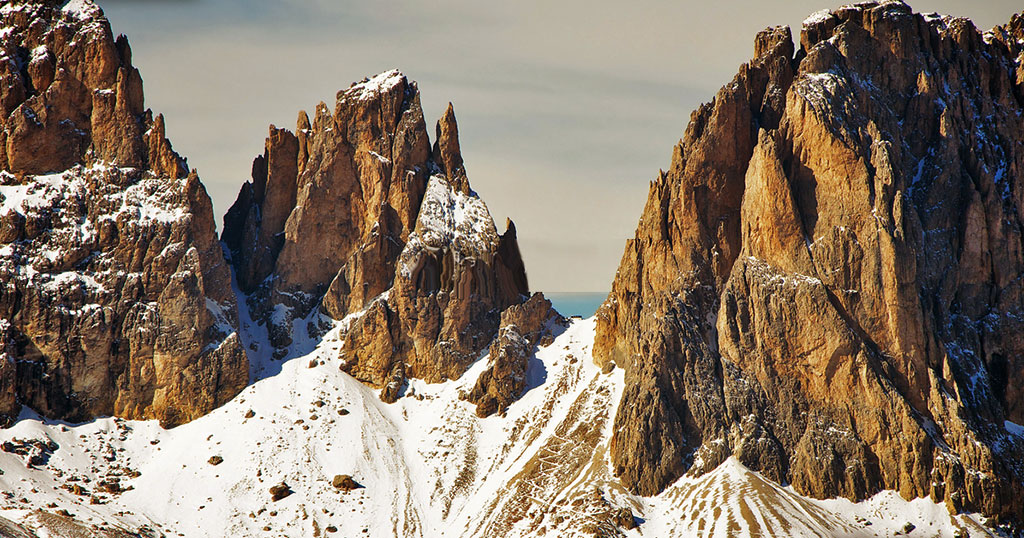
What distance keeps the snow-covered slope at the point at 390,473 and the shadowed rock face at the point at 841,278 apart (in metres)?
5.65

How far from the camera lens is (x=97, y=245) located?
18688 cm

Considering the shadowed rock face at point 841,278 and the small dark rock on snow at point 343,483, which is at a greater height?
the shadowed rock face at point 841,278

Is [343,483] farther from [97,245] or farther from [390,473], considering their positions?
[97,245]

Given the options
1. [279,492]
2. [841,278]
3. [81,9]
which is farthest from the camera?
[81,9]

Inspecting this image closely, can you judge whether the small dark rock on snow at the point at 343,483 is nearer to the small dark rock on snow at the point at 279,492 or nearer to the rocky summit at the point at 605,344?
the rocky summit at the point at 605,344

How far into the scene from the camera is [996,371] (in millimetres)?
173875

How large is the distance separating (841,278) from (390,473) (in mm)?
77738

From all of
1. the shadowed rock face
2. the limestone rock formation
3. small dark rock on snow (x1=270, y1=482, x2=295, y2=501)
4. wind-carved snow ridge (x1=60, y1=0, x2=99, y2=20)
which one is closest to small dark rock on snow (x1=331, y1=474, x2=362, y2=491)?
small dark rock on snow (x1=270, y1=482, x2=295, y2=501)

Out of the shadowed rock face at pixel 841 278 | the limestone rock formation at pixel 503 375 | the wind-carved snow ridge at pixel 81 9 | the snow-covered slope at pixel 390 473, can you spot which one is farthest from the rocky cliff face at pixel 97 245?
the shadowed rock face at pixel 841 278

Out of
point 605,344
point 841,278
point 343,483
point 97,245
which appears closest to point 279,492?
point 343,483

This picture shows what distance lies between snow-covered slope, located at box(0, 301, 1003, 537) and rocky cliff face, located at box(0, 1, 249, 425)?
22.6 feet

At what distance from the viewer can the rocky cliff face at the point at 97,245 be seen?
7165 inches

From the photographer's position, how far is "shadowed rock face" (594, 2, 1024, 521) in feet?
534

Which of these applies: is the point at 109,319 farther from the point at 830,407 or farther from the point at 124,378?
the point at 830,407
